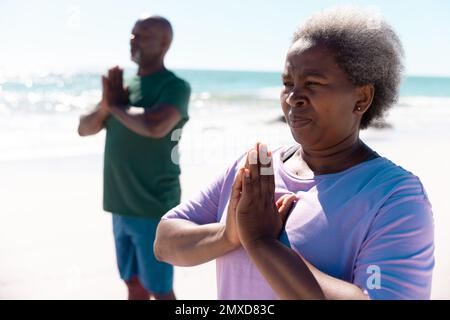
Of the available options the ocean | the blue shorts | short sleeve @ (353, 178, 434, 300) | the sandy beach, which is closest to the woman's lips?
short sleeve @ (353, 178, 434, 300)

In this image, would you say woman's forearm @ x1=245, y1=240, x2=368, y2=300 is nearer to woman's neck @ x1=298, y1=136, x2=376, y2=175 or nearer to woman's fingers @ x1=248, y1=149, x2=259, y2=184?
woman's fingers @ x1=248, y1=149, x2=259, y2=184

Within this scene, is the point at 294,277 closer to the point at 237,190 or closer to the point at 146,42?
the point at 237,190

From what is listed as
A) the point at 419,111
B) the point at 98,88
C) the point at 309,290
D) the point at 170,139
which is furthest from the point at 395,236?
the point at 98,88

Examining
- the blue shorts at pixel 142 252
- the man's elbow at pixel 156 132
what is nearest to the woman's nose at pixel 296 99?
the man's elbow at pixel 156 132

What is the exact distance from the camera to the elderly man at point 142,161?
292 cm

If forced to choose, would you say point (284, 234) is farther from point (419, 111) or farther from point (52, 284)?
point (419, 111)

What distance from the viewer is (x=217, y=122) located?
16.7 m

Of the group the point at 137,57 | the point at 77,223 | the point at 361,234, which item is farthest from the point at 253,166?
the point at 77,223

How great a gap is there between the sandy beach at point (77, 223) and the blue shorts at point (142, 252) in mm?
842

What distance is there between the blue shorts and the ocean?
127 inches

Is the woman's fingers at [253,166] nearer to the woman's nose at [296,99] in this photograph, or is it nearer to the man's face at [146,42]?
the woman's nose at [296,99]

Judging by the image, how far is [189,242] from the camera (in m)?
1.45

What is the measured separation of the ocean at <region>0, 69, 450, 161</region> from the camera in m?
9.94

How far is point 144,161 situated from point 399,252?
1.96 meters
